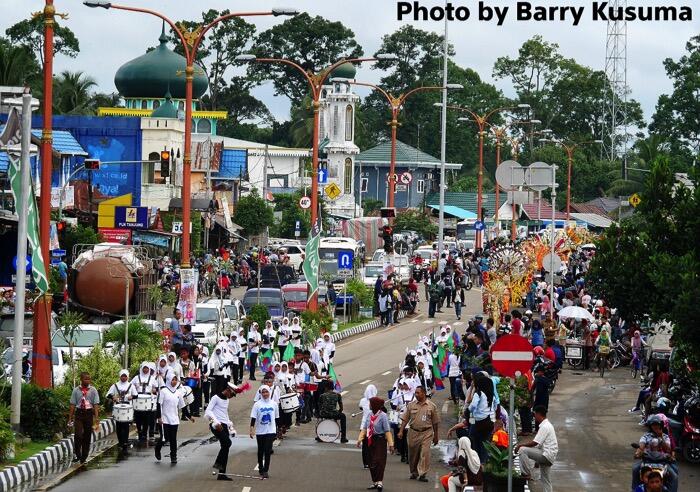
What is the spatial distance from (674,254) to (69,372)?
1114 centimetres

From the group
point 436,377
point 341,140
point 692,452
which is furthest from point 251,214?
point 692,452

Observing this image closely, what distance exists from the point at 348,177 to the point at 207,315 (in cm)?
6798

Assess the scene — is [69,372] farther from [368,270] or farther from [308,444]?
[368,270]

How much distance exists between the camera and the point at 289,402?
1056 inches

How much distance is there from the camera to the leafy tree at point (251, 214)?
80188 millimetres

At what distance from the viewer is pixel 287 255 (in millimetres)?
69062

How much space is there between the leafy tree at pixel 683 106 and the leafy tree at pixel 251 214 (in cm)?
3875

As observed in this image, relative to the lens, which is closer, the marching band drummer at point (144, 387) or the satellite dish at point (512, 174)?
the marching band drummer at point (144, 387)

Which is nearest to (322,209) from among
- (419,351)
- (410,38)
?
(410,38)

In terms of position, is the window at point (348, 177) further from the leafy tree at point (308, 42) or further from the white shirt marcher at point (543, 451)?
the white shirt marcher at point (543, 451)

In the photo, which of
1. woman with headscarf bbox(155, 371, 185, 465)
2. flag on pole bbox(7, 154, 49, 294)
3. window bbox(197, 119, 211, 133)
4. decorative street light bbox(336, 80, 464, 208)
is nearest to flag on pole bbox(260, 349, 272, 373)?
woman with headscarf bbox(155, 371, 185, 465)

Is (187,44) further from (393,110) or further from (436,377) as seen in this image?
(393,110)

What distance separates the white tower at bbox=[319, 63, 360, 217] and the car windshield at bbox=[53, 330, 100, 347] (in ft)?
234

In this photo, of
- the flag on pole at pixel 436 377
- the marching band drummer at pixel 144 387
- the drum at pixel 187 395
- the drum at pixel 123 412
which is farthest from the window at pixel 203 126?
the drum at pixel 123 412
